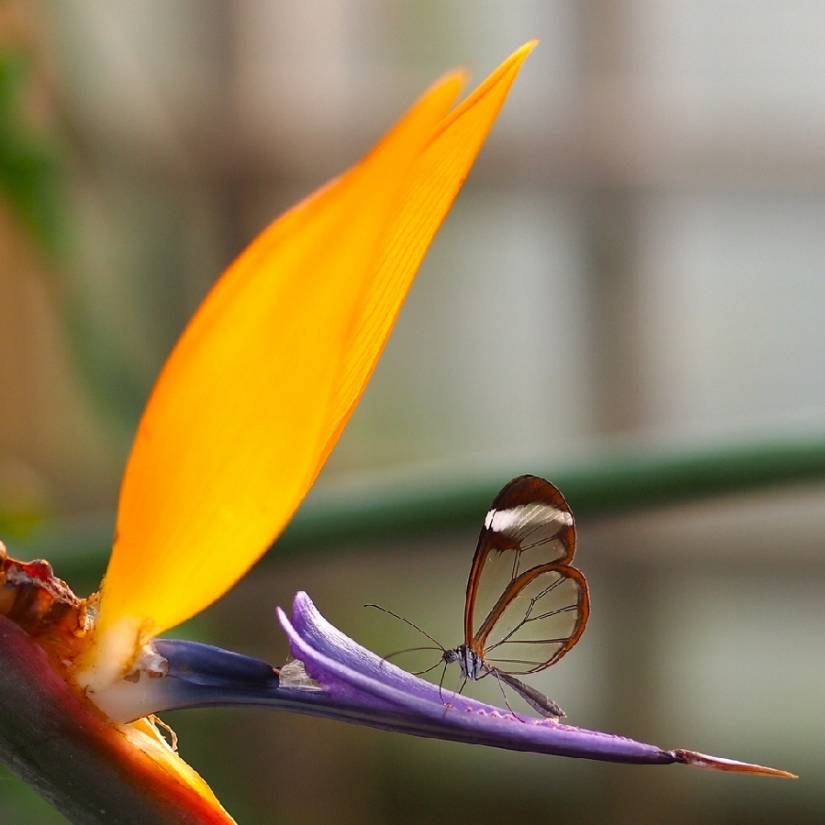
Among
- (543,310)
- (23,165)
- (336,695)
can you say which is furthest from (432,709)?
(543,310)

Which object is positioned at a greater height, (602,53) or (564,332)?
(602,53)

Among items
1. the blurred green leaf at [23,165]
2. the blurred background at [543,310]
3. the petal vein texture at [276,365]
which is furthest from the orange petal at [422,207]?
the blurred background at [543,310]

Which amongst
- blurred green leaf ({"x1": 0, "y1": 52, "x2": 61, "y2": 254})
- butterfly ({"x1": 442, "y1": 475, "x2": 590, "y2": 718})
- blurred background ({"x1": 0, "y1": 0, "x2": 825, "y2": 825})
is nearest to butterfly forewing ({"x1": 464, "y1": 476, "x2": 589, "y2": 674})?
butterfly ({"x1": 442, "y1": 475, "x2": 590, "y2": 718})

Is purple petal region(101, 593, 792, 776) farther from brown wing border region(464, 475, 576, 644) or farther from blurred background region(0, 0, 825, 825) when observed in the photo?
blurred background region(0, 0, 825, 825)

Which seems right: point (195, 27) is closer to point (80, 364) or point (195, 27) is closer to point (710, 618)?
point (80, 364)

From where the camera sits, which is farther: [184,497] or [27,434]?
[27,434]

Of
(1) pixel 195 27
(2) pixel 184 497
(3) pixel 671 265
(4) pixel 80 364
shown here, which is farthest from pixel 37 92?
(2) pixel 184 497
